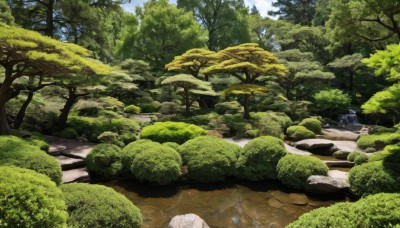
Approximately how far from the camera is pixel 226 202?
342 inches

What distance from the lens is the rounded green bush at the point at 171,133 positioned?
13.4m

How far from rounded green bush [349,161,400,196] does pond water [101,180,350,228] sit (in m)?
0.80

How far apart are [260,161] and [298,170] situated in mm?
1351

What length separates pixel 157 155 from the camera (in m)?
9.87

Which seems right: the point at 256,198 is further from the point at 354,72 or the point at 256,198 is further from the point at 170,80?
the point at 354,72

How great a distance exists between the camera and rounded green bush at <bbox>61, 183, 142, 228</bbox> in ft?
17.6

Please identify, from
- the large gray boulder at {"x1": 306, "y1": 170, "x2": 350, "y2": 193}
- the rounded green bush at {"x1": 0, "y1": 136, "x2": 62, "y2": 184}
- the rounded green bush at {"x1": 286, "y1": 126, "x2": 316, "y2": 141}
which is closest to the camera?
the rounded green bush at {"x1": 0, "y1": 136, "x2": 62, "y2": 184}

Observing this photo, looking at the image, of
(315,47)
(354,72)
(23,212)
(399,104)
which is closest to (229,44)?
(315,47)

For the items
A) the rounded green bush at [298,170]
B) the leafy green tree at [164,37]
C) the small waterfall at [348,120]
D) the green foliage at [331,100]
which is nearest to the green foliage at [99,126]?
the rounded green bush at [298,170]

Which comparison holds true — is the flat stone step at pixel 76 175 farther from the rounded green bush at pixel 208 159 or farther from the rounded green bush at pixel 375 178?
the rounded green bush at pixel 375 178

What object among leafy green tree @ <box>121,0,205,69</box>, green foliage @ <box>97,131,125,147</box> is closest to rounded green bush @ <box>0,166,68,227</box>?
green foliage @ <box>97,131,125,147</box>

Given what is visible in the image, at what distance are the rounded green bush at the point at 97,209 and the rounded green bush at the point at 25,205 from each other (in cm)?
121

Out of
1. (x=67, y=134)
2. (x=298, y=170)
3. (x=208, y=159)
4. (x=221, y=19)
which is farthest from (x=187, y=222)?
(x=221, y=19)

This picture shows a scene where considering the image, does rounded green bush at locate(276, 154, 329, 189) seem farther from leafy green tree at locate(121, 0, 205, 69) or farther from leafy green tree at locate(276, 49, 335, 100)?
leafy green tree at locate(121, 0, 205, 69)
